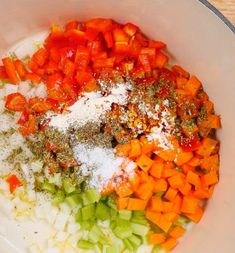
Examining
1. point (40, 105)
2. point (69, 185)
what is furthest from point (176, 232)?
point (40, 105)

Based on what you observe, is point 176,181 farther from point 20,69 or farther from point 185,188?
point 20,69

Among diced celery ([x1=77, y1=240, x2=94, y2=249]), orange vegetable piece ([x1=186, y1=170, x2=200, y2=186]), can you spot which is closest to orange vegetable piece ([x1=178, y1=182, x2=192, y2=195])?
orange vegetable piece ([x1=186, y1=170, x2=200, y2=186])

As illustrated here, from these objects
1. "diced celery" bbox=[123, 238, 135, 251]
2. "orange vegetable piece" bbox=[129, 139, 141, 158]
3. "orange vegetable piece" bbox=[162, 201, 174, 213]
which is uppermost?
"orange vegetable piece" bbox=[129, 139, 141, 158]

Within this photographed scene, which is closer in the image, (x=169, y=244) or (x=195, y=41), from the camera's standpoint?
(x=195, y=41)

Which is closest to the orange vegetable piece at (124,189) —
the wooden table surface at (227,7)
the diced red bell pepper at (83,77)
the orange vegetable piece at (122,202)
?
the orange vegetable piece at (122,202)

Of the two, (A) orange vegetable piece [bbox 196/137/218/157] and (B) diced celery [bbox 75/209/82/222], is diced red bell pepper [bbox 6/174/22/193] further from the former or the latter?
(A) orange vegetable piece [bbox 196/137/218/157]

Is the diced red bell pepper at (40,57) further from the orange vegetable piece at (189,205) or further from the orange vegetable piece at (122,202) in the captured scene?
the orange vegetable piece at (189,205)

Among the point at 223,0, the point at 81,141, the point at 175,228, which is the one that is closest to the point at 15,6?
the point at 81,141
